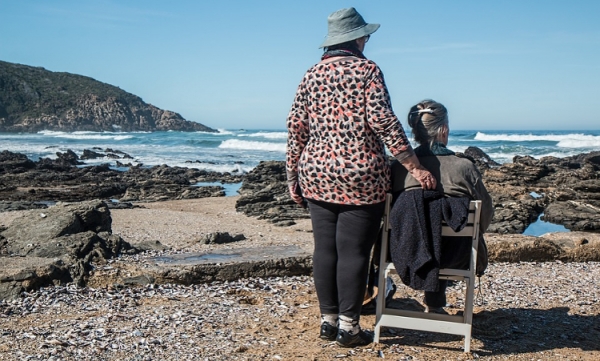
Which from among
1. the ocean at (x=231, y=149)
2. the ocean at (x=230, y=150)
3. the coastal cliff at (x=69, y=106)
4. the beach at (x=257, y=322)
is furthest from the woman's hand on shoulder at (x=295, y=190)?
the coastal cliff at (x=69, y=106)

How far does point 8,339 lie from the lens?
4008 millimetres

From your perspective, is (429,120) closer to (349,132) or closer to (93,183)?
(349,132)

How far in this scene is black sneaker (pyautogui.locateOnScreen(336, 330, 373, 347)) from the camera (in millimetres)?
3826

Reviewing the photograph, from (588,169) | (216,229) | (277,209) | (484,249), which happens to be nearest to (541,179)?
(588,169)

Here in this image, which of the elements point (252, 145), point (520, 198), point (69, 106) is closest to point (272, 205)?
point (520, 198)

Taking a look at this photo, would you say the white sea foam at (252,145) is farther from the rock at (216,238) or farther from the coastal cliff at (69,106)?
the coastal cliff at (69,106)

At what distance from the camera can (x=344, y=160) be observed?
11.7 feet

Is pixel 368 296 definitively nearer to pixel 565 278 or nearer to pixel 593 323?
pixel 593 323

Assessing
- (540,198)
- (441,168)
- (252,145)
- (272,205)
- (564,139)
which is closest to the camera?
(441,168)

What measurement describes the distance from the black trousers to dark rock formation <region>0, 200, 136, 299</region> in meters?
2.46

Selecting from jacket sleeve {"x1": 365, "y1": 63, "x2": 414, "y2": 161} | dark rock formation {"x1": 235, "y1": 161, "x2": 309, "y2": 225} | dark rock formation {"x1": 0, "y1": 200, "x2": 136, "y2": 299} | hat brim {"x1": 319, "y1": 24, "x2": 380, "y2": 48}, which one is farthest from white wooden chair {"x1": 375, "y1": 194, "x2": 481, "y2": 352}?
dark rock formation {"x1": 235, "y1": 161, "x2": 309, "y2": 225}

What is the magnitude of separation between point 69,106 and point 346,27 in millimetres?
97468

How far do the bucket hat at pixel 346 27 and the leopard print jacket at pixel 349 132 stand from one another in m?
0.15

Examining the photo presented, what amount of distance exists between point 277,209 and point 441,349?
9.27 metres
